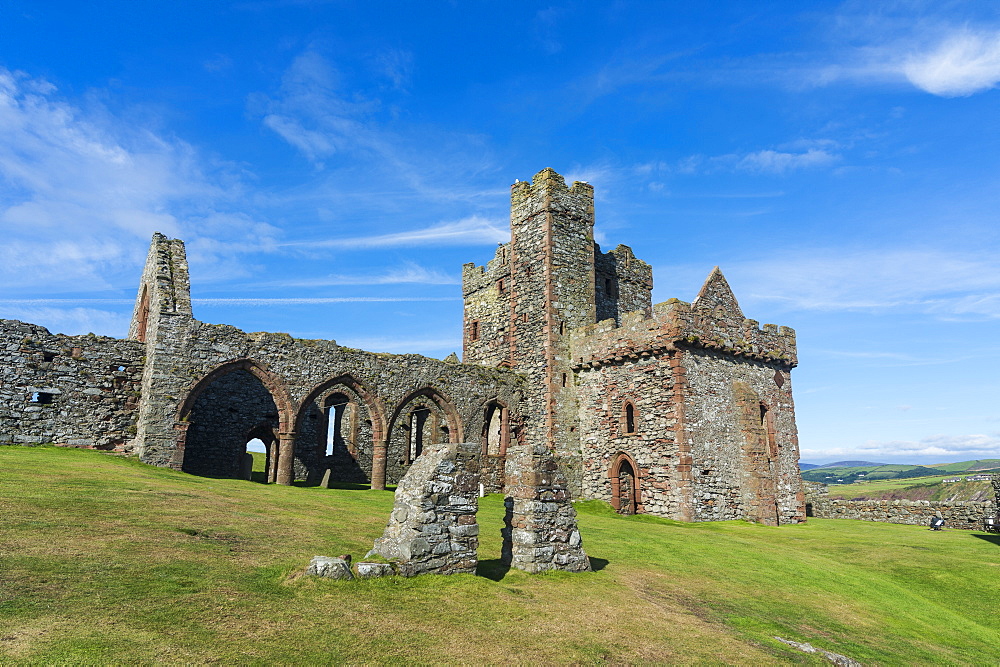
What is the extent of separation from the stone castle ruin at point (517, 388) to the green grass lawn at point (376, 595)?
5587 mm

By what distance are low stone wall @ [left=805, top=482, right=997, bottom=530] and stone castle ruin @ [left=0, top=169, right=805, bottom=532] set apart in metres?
3.86

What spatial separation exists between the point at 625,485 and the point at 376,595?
18.0 meters

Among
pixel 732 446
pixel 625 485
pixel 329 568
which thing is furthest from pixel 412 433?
pixel 329 568

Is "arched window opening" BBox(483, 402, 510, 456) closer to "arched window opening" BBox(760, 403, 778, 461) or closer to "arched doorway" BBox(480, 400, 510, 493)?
"arched doorway" BBox(480, 400, 510, 493)

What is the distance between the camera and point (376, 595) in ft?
28.9

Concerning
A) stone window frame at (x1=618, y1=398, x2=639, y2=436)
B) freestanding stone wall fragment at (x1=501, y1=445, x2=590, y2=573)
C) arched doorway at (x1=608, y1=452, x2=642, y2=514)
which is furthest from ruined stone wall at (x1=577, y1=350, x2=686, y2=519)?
freestanding stone wall fragment at (x1=501, y1=445, x2=590, y2=573)

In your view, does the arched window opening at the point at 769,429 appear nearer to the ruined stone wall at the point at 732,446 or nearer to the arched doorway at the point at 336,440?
the ruined stone wall at the point at 732,446

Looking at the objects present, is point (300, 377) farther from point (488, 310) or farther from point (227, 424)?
point (488, 310)

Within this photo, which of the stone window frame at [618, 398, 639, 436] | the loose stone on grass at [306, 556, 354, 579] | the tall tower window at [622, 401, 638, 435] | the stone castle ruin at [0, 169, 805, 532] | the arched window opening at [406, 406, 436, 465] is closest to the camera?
the loose stone on grass at [306, 556, 354, 579]

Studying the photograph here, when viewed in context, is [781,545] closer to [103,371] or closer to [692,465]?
[692,465]

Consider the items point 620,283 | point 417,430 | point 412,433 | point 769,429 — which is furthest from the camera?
point 417,430

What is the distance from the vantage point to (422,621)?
322 inches

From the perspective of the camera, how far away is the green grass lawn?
684cm

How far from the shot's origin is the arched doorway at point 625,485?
80.1ft
